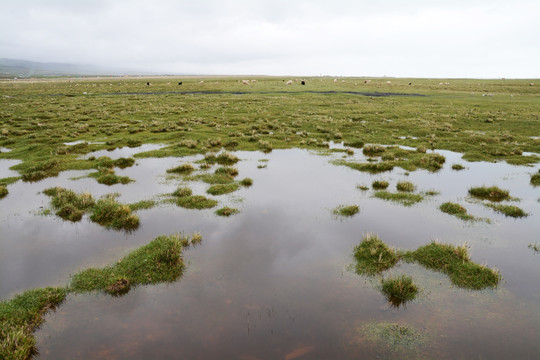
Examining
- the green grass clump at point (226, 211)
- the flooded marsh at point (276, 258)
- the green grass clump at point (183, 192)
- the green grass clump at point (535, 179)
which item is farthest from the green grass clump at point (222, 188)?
the green grass clump at point (535, 179)

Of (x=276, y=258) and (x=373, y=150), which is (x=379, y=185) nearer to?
(x=373, y=150)

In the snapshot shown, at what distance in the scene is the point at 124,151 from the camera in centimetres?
2461

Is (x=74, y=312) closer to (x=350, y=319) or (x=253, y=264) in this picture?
(x=253, y=264)

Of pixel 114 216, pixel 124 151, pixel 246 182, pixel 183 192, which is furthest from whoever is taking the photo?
pixel 124 151

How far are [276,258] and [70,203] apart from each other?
1028 centimetres

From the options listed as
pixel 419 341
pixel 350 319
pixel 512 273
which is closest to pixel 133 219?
pixel 350 319

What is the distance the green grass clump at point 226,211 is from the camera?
1309cm

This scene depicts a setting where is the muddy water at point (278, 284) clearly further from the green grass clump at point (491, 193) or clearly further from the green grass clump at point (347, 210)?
the green grass clump at point (491, 193)

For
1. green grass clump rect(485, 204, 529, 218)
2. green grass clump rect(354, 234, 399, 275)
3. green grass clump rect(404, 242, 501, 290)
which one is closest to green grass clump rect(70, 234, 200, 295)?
green grass clump rect(354, 234, 399, 275)

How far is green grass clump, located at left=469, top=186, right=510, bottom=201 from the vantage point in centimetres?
1460

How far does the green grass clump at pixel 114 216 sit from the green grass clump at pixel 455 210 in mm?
13693

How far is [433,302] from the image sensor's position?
7824 mm

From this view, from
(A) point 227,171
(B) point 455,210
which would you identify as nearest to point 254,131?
(A) point 227,171

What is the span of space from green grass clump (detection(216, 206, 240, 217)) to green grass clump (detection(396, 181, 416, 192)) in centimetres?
904
